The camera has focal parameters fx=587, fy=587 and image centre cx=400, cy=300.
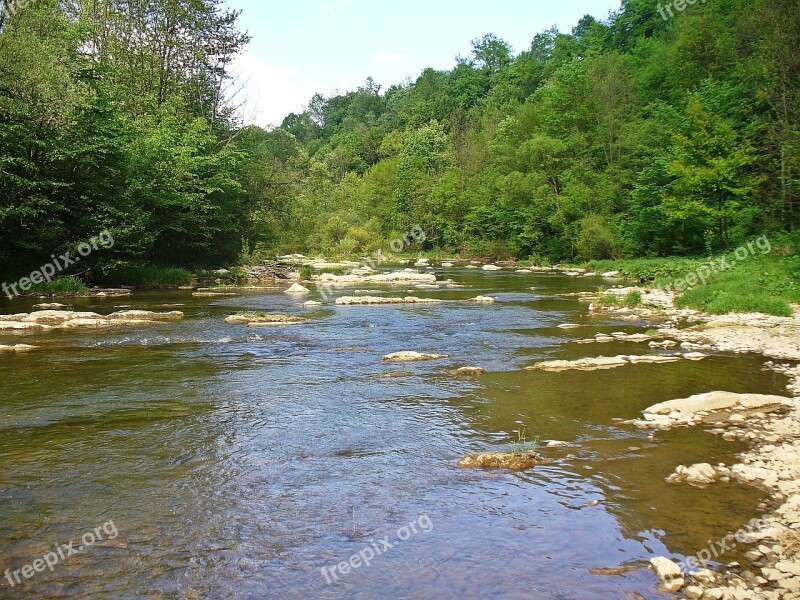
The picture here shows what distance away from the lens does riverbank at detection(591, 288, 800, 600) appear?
445 cm

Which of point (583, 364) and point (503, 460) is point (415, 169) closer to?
point (583, 364)

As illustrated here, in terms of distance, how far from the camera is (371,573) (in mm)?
4836

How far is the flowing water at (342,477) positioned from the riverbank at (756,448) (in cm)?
26

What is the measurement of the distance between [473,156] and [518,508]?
7448 centimetres

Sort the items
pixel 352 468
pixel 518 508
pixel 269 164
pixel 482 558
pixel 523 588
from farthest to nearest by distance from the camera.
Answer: pixel 269 164 → pixel 352 468 → pixel 518 508 → pixel 482 558 → pixel 523 588

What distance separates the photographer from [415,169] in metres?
83.4

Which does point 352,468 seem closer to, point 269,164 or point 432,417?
point 432,417

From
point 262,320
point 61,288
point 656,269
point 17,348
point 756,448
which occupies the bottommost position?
point 756,448

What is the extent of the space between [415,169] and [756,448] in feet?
259

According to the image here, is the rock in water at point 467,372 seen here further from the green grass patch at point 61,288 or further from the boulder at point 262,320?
the green grass patch at point 61,288

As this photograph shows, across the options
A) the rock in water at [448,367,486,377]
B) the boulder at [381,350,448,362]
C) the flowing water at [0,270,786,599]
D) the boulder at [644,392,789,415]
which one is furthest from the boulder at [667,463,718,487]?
the boulder at [381,350,448,362]

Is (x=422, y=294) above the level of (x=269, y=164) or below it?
below

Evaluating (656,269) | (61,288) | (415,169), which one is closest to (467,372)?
(61,288)

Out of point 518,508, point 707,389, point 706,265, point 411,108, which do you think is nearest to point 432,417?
point 518,508
